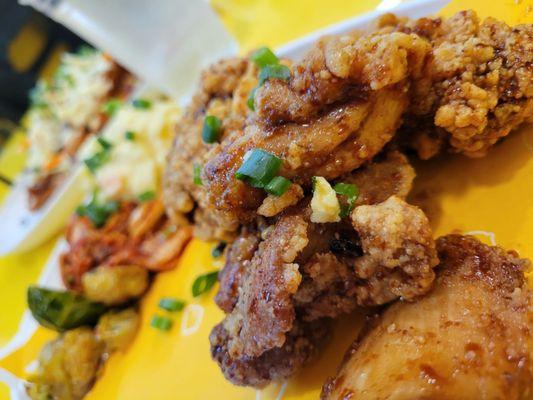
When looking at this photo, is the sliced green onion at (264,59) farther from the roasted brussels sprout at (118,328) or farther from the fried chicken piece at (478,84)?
the roasted brussels sprout at (118,328)

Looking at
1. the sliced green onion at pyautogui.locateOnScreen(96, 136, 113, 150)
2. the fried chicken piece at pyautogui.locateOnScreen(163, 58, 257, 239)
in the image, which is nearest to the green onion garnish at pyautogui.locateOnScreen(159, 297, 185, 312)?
the fried chicken piece at pyautogui.locateOnScreen(163, 58, 257, 239)

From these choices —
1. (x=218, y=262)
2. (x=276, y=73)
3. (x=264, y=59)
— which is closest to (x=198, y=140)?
(x=264, y=59)

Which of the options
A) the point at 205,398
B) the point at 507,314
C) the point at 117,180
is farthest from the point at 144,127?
the point at 507,314

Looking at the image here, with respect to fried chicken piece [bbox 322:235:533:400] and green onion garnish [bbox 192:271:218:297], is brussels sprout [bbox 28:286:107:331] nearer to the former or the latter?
green onion garnish [bbox 192:271:218:297]

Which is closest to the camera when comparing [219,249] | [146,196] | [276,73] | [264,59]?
[276,73]

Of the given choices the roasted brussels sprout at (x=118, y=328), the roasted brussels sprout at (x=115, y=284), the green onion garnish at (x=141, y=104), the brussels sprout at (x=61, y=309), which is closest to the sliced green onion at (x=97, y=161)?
the green onion garnish at (x=141, y=104)

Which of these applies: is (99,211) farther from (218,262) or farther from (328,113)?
(328,113)

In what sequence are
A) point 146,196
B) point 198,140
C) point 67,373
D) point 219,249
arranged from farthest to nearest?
point 146,196 < point 67,373 < point 219,249 < point 198,140

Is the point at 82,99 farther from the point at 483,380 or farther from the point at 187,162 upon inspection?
the point at 483,380
